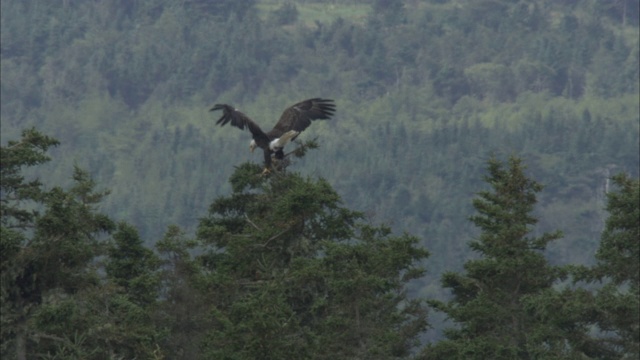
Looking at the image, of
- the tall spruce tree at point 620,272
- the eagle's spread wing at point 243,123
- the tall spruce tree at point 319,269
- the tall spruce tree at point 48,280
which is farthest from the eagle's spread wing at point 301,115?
the tall spruce tree at point 48,280

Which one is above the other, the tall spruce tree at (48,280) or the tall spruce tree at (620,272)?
the tall spruce tree at (620,272)

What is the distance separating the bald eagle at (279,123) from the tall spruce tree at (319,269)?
2181mm

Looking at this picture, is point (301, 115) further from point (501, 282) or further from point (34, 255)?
point (34, 255)

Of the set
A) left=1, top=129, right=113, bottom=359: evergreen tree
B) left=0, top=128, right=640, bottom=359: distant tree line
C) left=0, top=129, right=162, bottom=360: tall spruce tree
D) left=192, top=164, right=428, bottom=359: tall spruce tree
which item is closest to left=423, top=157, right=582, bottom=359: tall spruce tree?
left=0, top=128, right=640, bottom=359: distant tree line

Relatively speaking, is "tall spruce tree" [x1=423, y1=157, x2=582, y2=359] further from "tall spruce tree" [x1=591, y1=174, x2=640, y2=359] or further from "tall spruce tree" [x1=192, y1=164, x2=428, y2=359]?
"tall spruce tree" [x1=591, y1=174, x2=640, y2=359]

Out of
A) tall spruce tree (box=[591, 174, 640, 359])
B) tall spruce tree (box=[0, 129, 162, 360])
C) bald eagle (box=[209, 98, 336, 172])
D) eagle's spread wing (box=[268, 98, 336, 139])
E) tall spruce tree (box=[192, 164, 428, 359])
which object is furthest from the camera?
eagle's spread wing (box=[268, 98, 336, 139])

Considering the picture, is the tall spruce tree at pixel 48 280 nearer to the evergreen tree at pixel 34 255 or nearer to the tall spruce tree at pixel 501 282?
the evergreen tree at pixel 34 255

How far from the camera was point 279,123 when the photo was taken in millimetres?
36688

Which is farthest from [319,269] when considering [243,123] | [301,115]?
[301,115]

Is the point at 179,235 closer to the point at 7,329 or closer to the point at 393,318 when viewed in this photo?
the point at 393,318

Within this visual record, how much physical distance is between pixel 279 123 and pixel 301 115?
51 cm

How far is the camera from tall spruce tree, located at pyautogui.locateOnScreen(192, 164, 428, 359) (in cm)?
2720

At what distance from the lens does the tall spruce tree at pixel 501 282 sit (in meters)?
27.4

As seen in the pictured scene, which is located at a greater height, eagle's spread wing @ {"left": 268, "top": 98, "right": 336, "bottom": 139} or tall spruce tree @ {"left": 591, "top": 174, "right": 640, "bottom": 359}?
eagle's spread wing @ {"left": 268, "top": 98, "right": 336, "bottom": 139}
